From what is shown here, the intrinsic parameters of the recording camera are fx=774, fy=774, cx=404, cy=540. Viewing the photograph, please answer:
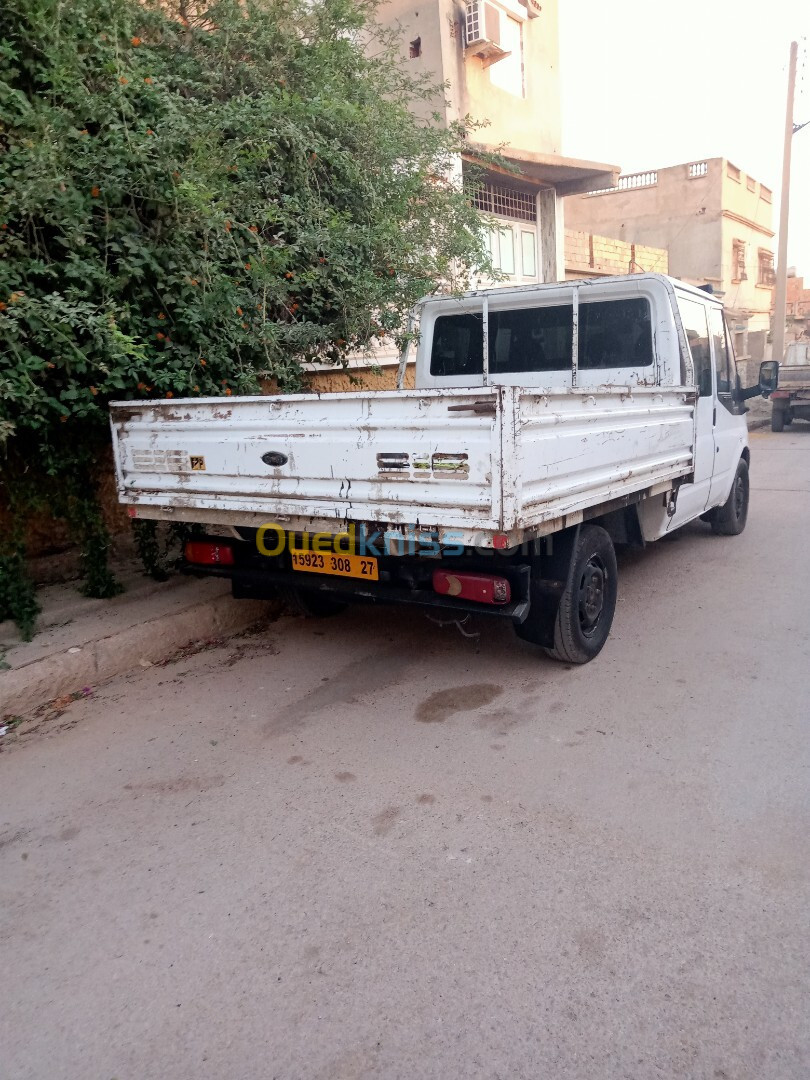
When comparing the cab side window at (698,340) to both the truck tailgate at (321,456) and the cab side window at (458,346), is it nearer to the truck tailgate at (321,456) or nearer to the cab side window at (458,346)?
the cab side window at (458,346)

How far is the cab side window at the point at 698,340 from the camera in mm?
5395

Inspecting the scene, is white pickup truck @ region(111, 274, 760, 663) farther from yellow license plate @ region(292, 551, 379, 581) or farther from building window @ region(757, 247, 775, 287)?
building window @ region(757, 247, 775, 287)

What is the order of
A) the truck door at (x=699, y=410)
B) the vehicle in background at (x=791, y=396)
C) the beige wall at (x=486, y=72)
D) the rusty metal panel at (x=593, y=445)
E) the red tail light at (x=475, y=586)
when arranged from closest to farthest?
the rusty metal panel at (x=593, y=445) < the red tail light at (x=475, y=586) < the truck door at (x=699, y=410) < the beige wall at (x=486, y=72) < the vehicle in background at (x=791, y=396)

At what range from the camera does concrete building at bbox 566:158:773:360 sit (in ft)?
81.8

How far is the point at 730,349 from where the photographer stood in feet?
21.5

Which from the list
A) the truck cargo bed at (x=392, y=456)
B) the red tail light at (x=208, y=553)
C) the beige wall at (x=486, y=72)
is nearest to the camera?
the truck cargo bed at (x=392, y=456)

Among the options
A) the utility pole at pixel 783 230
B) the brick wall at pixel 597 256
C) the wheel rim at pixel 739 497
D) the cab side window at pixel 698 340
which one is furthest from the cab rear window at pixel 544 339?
the utility pole at pixel 783 230

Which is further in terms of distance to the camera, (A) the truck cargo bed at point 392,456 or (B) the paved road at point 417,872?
(A) the truck cargo bed at point 392,456

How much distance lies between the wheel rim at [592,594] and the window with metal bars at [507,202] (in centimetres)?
1022

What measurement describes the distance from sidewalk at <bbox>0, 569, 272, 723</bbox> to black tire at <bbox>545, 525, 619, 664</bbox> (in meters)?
2.19

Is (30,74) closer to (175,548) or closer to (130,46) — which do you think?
(130,46)

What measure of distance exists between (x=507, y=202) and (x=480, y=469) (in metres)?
12.3

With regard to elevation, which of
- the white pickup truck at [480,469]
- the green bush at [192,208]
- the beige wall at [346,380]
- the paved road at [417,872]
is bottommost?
the paved road at [417,872]

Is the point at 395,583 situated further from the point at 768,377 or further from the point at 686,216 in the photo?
the point at 686,216
